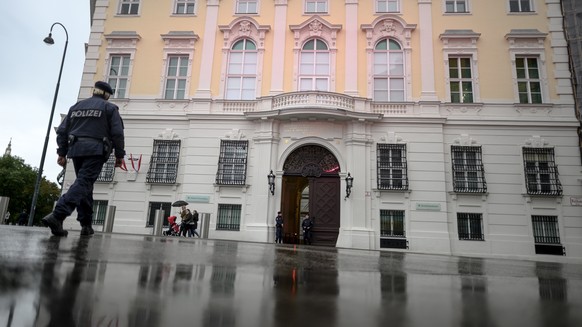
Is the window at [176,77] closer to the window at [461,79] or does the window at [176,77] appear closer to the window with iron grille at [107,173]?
the window with iron grille at [107,173]

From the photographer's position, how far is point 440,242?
16250mm

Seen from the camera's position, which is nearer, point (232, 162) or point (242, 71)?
point (232, 162)

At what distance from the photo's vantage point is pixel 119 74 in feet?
66.7

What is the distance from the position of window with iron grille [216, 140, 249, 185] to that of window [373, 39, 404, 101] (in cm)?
776

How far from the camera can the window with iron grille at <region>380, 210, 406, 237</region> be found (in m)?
16.7

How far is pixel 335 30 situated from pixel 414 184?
375 inches

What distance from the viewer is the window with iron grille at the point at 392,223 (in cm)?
1673

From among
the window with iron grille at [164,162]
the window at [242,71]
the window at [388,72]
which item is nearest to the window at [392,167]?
the window at [388,72]

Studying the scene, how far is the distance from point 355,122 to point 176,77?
34.7 feet

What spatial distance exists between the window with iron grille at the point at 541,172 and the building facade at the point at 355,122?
3.1 inches

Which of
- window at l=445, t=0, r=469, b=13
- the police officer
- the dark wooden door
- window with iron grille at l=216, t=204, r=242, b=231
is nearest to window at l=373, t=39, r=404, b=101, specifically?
window at l=445, t=0, r=469, b=13

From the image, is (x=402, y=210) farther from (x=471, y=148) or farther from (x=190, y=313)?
(x=190, y=313)

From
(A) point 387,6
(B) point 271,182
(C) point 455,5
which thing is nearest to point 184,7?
(A) point 387,6

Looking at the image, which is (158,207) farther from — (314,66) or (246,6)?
(246,6)
